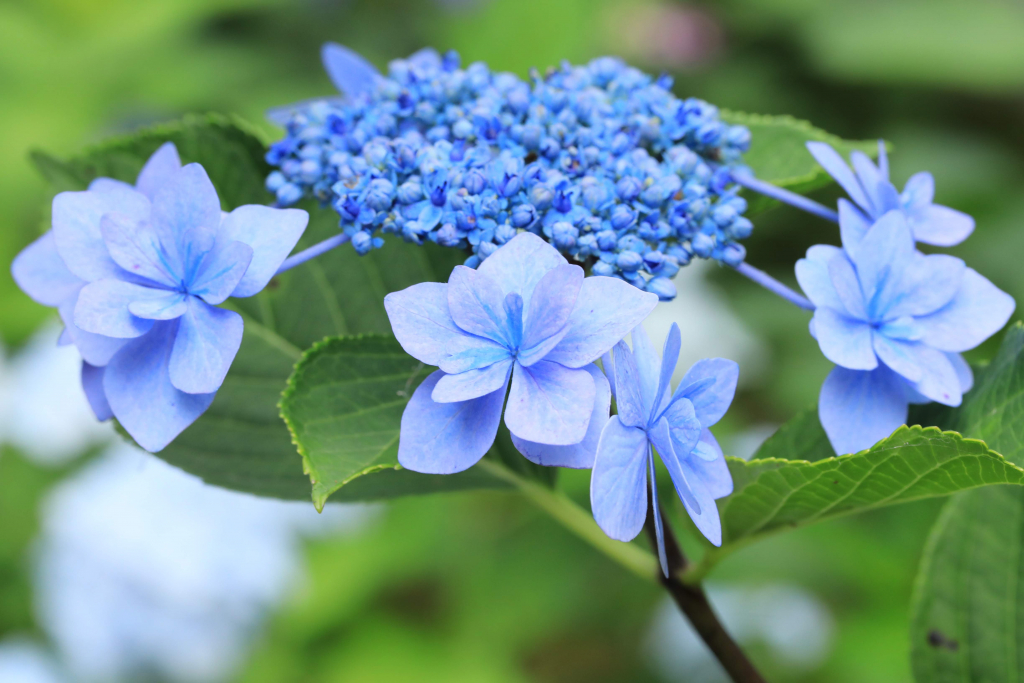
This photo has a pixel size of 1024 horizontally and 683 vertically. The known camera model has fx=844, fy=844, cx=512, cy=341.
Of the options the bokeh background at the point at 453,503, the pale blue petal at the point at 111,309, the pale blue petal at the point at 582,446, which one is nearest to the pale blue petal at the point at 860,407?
the pale blue petal at the point at 582,446

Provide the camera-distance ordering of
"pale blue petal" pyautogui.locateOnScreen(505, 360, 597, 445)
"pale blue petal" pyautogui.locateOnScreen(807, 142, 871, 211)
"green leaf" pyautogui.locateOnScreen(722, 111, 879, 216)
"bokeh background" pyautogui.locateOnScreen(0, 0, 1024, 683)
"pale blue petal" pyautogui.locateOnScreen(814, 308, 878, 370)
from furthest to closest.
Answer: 1. "bokeh background" pyautogui.locateOnScreen(0, 0, 1024, 683)
2. "green leaf" pyautogui.locateOnScreen(722, 111, 879, 216)
3. "pale blue petal" pyautogui.locateOnScreen(807, 142, 871, 211)
4. "pale blue petal" pyautogui.locateOnScreen(814, 308, 878, 370)
5. "pale blue petal" pyautogui.locateOnScreen(505, 360, 597, 445)

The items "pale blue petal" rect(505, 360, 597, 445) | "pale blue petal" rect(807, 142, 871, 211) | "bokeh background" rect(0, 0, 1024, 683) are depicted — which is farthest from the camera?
"bokeh background" rect(0, 0, 1024, 683)

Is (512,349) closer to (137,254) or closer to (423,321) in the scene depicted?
(423,321)

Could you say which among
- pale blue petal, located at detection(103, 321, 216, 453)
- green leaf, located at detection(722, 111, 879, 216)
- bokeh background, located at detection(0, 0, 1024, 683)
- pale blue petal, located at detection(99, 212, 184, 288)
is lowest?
bokeh background, located at detection(0, 0, 1024, 683)

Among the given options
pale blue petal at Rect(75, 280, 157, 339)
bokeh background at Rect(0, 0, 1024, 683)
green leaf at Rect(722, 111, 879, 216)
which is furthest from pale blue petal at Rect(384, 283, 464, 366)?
bokeh background at Rect(0, 0, 1024, 683)

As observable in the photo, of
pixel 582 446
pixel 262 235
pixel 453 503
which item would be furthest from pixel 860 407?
pixel 453 503

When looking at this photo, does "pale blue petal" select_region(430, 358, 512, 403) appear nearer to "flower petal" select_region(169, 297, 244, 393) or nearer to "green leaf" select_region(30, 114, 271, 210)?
"flower petal" select_region(169, 297, 244, 393)

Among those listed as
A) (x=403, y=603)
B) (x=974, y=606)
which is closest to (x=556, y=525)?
(x=403, y=603)
